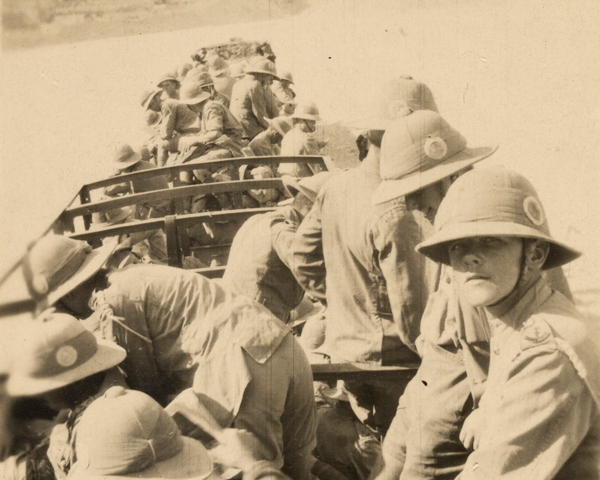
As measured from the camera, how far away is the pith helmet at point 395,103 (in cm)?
389

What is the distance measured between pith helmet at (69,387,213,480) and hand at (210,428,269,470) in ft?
1.66

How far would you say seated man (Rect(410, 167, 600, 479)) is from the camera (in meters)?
2.00

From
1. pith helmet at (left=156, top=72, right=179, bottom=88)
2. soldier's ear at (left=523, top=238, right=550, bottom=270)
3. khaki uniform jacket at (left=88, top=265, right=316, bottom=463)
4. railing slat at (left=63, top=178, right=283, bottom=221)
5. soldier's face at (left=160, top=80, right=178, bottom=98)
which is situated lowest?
khaki uniform jacket at (left=88, top=265, right=316, bottom=463)

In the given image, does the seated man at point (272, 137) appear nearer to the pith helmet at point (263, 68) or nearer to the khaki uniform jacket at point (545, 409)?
the pith helmet at point (263, 68)

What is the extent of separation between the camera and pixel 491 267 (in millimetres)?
2225

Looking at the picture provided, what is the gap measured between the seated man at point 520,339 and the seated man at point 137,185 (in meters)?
6.43

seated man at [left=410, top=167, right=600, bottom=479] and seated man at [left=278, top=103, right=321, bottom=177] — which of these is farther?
seated man at [left=278, top=103, right=321, bottom=177]

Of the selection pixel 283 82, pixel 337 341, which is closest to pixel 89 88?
pixel 283 82

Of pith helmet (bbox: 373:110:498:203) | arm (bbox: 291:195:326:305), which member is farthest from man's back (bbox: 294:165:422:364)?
pith helmet (bbox: 373:110:498:203)

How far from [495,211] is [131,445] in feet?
4.82

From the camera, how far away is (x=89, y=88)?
1352cm

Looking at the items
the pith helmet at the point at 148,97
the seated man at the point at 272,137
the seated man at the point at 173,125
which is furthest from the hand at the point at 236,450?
the pith helmet at the point at 148,97

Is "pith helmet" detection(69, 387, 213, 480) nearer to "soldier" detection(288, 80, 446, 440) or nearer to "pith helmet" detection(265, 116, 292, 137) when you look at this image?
"soldier" detection(288, 80, 446, 440)

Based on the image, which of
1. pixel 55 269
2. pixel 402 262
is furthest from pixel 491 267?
pixel 55 269
